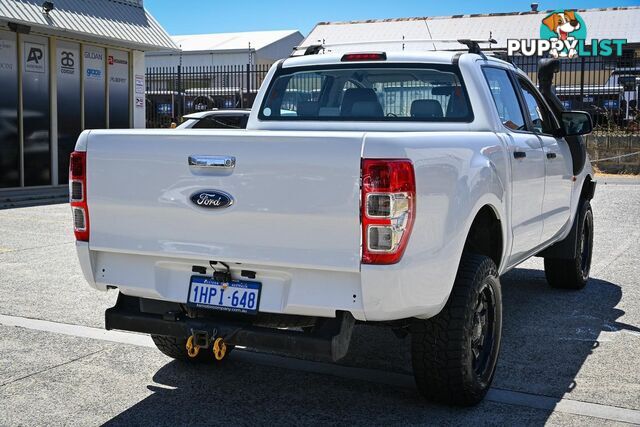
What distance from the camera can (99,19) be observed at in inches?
682

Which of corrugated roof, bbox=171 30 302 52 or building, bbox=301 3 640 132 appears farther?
corrugated roof, bbox=171 30 302 52

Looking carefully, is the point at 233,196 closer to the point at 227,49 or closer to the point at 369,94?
the point at 369,94

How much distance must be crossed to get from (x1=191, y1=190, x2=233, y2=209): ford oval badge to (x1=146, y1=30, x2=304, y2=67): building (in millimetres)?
35562

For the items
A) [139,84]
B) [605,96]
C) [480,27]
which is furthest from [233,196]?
[480,27]

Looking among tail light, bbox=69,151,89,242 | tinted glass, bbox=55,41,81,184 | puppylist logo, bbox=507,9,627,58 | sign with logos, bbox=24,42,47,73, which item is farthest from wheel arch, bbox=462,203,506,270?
puppylist logo, bbox=507,9,627,58

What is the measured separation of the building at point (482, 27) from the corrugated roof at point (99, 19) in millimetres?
19921

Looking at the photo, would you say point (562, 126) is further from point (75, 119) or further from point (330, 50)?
point (75, 119)

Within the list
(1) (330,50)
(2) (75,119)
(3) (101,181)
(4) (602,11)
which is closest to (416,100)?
(1) (330,50)

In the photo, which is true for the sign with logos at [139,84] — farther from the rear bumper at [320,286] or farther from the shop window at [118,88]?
the rear bumper at [320,286]

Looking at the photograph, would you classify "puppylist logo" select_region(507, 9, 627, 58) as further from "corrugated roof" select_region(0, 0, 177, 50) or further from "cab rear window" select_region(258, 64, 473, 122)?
"cab rear window" select_region(258, 64, 473, 122)

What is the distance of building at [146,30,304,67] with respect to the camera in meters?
42.6

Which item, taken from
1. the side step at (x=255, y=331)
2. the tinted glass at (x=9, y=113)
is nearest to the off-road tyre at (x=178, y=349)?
the side step at (x=255, y=331)

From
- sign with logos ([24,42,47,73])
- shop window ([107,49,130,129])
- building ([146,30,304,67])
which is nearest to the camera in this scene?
sign with logos ([24,42,47,73])

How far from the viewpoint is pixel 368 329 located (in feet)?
20.0
